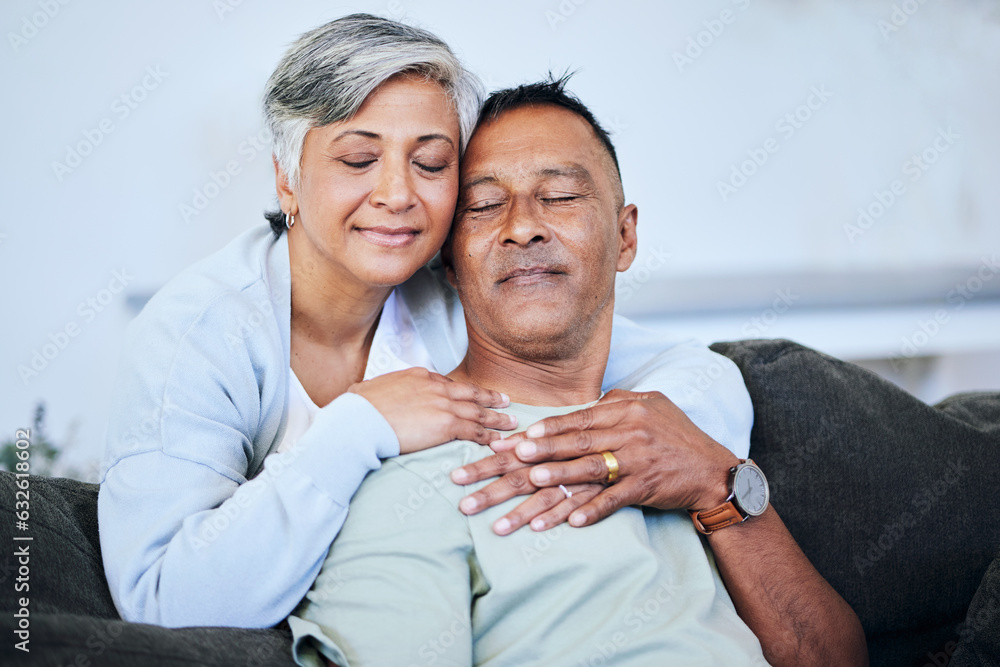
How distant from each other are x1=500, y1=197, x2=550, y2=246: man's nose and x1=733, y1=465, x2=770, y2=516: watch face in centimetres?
57

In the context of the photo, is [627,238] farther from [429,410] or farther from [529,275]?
[429,410]

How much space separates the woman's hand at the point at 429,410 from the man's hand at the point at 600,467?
0.06 metres

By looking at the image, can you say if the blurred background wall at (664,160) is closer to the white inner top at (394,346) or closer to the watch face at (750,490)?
the white inner top at (394,346)

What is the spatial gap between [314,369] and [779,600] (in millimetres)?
1019

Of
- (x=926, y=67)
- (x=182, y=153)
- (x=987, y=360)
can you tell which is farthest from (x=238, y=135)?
(x=987, y=360)

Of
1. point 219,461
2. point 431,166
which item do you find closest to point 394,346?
point 431,166

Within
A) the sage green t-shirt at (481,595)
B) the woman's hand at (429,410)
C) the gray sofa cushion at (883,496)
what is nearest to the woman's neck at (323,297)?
the woman's hand at (429,410)

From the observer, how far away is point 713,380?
1.64 meters

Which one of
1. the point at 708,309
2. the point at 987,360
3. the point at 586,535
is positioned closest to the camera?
the point at 586,535

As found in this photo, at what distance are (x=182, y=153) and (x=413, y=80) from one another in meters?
2.02

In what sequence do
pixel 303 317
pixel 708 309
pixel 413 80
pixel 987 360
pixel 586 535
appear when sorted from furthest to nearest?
pixel 987 360, pixel 708 309, pixel 303 317, pixel 413 80, pixel 586 535

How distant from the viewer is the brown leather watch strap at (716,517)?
1.39m

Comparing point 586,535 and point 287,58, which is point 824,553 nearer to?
point 586,535

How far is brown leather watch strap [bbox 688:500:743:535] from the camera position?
1392 mm
